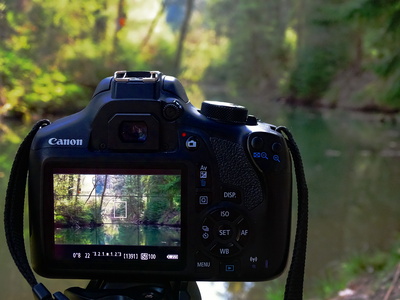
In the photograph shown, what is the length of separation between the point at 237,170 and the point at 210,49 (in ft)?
48.4

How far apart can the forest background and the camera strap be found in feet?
5.72

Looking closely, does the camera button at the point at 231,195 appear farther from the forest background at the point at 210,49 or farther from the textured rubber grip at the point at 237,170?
the forest background at the point at 210,49

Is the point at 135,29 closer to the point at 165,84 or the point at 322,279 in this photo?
the point at 322,279

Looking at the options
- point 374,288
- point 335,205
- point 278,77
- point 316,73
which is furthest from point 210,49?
point 374,288

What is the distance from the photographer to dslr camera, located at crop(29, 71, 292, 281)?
2.45 feet

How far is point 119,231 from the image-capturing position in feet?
2.48

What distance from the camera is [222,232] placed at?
75 cm

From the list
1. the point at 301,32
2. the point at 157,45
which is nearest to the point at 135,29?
the point at 157,45

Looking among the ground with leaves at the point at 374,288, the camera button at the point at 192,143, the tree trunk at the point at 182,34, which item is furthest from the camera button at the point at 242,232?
the tree trunk at the point at 182,34

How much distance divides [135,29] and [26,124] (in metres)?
4.72

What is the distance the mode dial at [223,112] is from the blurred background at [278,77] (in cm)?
81

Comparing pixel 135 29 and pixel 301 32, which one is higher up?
pixel 301 32

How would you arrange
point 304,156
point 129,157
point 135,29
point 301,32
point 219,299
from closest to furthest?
point 129,157 → point 219,299 → point 304,156 → point 135,29 → point 301,32

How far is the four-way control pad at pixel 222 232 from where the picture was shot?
747 mm
